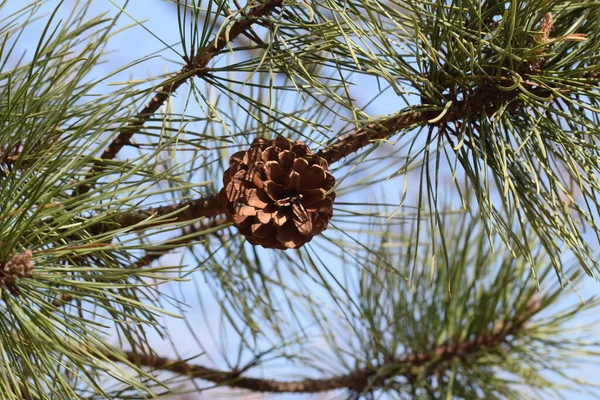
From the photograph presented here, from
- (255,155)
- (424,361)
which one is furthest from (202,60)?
(424,361)

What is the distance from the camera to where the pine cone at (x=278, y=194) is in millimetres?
497

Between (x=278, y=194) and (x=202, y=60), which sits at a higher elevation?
(x=202, y=60)

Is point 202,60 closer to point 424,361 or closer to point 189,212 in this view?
point 189,212

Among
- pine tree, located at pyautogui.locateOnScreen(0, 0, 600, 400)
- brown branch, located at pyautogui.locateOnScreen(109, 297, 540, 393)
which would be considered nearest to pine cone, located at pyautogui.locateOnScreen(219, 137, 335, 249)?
pine tree, located at pyautogui.locateOnScreen(0, 0, 600, 400)

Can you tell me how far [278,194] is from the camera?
1.69 feet

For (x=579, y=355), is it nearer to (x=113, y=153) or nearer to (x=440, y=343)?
(x=440, y=343)

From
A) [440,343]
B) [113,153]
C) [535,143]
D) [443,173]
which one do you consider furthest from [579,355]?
[443,173]

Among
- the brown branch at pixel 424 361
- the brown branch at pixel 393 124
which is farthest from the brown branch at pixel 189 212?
the brown branch at pixel 424 361

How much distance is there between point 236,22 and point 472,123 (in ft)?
0.61

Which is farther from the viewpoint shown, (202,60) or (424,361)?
(424,361)

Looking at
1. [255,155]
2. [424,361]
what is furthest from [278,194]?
[424,361]

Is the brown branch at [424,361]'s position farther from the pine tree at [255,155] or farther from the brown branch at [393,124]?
the brown branch at [393,124]

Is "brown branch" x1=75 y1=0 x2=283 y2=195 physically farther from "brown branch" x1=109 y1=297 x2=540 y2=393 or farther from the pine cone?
"brown branch" x1=109 y1=297 x2=540 y2=393

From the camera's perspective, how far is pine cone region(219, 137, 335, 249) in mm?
497
